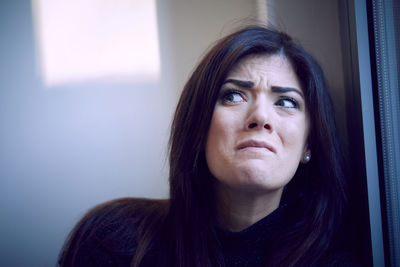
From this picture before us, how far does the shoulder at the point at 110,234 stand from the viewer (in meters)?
0.88

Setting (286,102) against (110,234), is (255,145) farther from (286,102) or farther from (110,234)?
(110,234)

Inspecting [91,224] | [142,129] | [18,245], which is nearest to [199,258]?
[91,224]

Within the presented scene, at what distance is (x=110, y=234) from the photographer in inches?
36.4

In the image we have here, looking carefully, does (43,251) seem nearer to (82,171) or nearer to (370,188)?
(82,171)

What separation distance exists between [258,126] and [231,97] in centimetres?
13

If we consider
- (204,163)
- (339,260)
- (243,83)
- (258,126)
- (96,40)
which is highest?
(96,40)

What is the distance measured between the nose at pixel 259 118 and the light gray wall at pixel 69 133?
1.78ft

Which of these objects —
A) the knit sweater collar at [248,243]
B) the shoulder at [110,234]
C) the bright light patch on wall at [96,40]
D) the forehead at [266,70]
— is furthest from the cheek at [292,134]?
the bright light patch on wall at [96,40]

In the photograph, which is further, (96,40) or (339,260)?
(96,40)

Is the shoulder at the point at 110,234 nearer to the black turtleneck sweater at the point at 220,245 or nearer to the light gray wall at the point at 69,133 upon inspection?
the black turtleneck sweater at the point at 220,245

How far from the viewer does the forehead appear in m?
0.82

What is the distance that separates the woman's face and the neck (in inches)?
4.1

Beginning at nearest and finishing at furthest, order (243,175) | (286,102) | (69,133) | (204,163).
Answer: (243,175) < (286,102) < (204,163) < (69,133)

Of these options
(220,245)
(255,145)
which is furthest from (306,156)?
(220,245)
